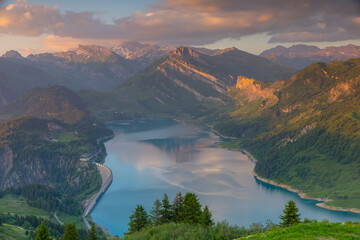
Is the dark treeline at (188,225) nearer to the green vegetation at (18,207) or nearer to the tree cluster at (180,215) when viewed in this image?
the tree cluster at (180,215)

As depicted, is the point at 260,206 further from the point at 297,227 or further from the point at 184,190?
the point at 297,227

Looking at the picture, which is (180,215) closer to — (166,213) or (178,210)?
(178,210)

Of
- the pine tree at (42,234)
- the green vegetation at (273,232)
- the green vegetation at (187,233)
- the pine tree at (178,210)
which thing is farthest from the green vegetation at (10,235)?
the pine tree at (178,210)

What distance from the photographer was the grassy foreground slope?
41066mm

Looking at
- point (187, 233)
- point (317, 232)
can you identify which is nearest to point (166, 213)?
point (187, 233)

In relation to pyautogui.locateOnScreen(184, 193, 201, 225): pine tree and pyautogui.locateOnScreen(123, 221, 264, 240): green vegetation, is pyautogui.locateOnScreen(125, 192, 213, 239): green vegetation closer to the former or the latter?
pyautogui.locateOnScreen(184, 193, 201, 225): pine tree

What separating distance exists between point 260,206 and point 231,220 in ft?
91.0

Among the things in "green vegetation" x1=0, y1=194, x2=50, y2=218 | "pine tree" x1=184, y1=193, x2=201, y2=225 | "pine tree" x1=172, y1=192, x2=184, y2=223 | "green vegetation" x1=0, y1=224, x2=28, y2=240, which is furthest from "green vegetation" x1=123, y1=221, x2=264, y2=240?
"green vegetation" x1=0, y1=194, x2=50, y2=218

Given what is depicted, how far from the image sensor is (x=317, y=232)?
41844 millimetres

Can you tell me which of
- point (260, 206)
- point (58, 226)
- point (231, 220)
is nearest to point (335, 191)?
point (260, 206)

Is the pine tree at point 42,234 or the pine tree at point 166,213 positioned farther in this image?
the pine tree at point 166,213

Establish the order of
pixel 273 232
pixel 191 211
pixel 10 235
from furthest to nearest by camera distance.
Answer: pixel 10 235 < pixel 191 211 < pixel 273 232

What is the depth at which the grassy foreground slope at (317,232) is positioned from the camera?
1617 inches

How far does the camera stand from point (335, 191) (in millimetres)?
186875
